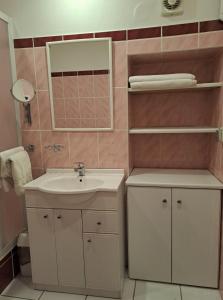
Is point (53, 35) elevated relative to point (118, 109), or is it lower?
elevated

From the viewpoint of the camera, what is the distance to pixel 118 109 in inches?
77.5

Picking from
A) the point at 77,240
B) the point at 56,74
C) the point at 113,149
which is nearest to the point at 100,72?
the point at 56,74

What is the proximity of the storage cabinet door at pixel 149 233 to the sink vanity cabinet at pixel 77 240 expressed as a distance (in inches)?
6.2

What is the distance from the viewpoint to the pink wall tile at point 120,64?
1.89m

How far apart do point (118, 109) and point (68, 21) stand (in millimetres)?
820

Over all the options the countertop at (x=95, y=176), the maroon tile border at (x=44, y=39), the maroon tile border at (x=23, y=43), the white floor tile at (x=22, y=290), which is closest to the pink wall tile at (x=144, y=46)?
the maroon tile border at (x=44, y=39)

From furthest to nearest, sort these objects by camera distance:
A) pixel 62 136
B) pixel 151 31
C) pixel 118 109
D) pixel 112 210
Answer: pixel 62 136, pixel 118 109, pixel 151 31, pixel 112 210

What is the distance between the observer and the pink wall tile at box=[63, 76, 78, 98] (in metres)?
2.04

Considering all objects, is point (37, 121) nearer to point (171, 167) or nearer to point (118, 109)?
point (118, 109)

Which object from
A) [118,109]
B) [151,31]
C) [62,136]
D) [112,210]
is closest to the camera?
[112,210]

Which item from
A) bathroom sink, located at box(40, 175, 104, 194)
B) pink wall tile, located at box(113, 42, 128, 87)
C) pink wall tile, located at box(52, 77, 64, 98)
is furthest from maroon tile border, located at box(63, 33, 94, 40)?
bathroom sink, located at box(40, 175, 104, 194)

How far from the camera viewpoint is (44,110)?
6.88ft

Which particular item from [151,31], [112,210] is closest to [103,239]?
[112,210]

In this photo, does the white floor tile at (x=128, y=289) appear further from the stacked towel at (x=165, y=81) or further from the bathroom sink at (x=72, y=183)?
the stacked towel at (x=165, y=81)
